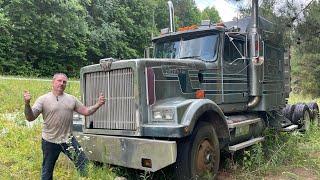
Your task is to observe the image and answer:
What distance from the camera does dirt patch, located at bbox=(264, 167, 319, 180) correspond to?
24.1 ft

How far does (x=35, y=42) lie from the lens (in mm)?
28859

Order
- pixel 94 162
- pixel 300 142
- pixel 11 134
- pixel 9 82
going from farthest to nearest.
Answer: pixel 9 82, pixel 300 142, pixel 11 134, pixel 94 162

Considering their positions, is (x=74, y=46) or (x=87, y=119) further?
(x=74, y=46)

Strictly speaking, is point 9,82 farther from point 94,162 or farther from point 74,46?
point 74,46

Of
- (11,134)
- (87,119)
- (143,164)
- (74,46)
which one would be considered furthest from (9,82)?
(74,46)

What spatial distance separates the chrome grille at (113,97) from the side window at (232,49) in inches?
101

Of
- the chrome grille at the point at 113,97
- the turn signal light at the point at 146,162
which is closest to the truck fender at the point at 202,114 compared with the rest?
the turn signal light at the point at 146,162

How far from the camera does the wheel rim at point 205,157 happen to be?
21.2 feet

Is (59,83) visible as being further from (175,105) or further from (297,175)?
(297,175)

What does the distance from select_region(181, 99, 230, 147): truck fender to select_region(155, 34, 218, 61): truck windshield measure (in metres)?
1.37

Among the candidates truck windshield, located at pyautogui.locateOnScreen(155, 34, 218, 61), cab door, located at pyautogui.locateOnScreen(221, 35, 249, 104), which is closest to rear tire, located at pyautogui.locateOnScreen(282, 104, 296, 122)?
cab door, located at pyautogui.locateOnScreen(221, 35, 249, 104)

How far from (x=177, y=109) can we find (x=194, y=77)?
1.40 metres

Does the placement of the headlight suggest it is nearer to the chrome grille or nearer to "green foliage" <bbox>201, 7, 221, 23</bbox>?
the chrome grille

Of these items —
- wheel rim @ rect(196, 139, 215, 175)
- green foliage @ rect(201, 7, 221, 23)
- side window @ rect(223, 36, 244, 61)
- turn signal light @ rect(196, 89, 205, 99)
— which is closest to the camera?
wheel rim @ rect(196, 139, 215, 175)
